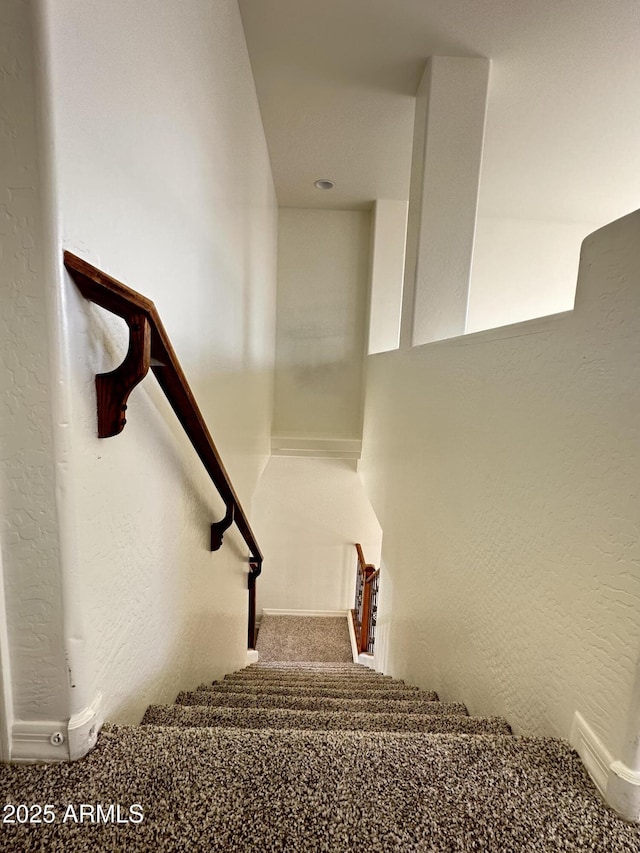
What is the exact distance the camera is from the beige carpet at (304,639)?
455 centimetres

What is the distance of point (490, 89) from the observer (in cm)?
224

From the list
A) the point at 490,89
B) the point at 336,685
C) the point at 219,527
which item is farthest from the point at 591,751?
the point at 490,89

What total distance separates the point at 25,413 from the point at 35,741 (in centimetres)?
58

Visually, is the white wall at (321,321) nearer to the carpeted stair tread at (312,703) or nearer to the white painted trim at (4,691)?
the carpeted stair tread at (312,703)

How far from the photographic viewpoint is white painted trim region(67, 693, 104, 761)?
70 centimetres

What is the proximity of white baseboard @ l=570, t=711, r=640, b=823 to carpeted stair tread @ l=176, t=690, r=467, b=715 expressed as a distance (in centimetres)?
66

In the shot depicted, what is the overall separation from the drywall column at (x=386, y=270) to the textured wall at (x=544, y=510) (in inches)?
92.4

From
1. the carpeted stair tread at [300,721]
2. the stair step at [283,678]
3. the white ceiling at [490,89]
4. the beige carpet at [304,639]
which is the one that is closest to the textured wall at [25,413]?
the carpeted stair tread at [300,721]

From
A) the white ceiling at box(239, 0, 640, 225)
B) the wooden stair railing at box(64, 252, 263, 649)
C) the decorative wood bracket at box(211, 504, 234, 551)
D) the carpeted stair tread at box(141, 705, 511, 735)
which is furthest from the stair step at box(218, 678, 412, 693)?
the white ceiling at box(239, 0, 640, 225)

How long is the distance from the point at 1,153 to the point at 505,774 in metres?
1.31

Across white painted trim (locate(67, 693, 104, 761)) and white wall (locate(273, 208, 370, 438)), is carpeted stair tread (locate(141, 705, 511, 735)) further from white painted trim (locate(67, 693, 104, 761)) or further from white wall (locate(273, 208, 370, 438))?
white wall (locate(273, 208, 370, 438))

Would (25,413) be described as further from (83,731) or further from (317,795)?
(317,795)

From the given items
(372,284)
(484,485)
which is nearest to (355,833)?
(484,485)

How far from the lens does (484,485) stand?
123cm
